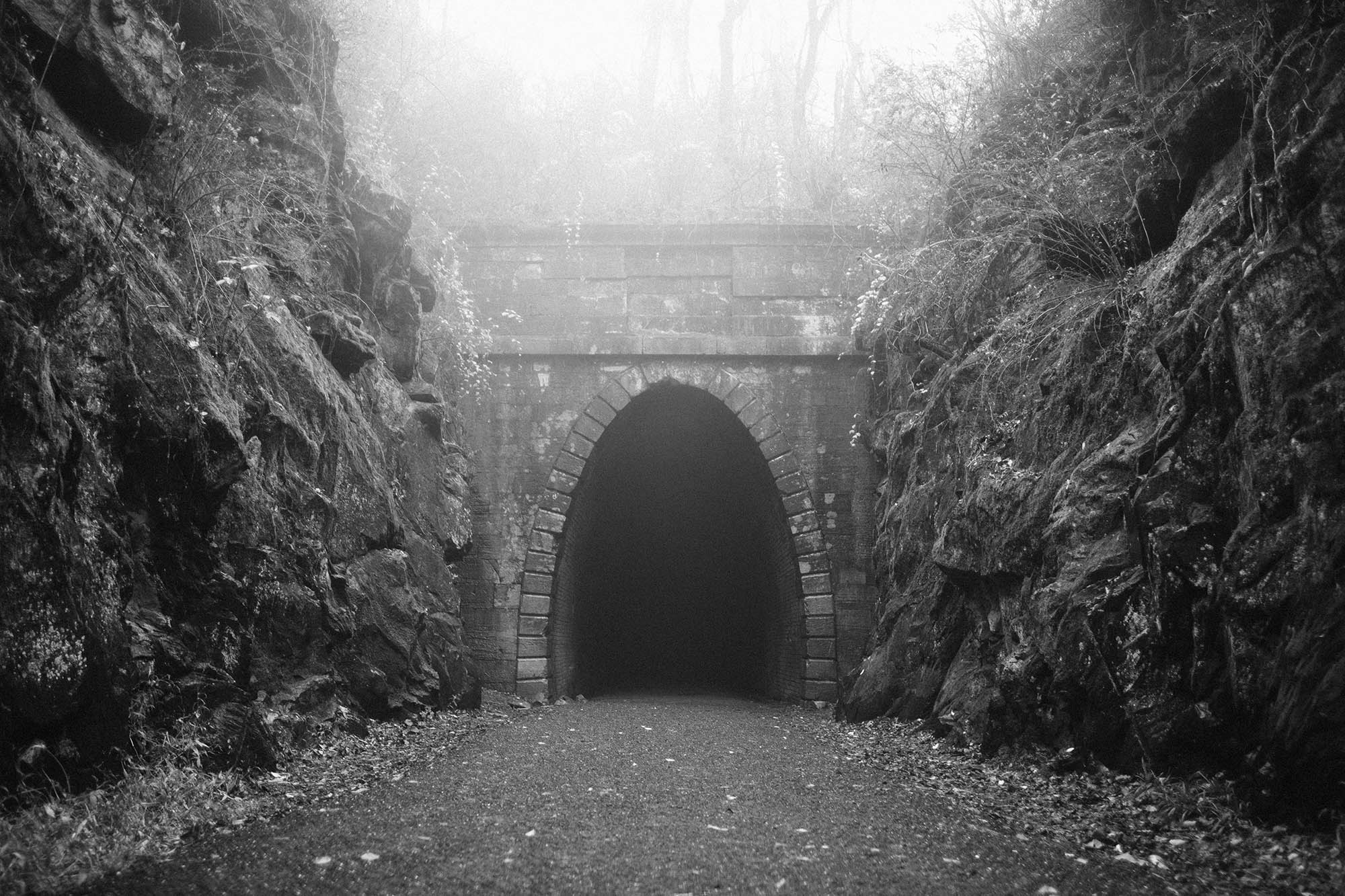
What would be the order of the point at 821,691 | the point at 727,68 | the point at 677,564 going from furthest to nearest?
the point at 727,68 < the point at 677,564 < the point at 821,691

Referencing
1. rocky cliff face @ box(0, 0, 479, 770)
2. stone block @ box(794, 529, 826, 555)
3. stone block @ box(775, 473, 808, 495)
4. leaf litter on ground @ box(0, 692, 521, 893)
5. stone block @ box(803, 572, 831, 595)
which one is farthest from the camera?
stone block @ box(775, 473, 808, 495)

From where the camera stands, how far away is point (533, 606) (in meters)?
11.6

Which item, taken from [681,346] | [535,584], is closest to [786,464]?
[681,346]

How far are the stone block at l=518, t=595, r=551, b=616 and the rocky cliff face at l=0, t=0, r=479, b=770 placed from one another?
2.97 metres

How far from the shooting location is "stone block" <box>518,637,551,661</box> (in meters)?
11.4

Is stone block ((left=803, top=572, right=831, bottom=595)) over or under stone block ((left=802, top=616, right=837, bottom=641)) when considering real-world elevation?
over

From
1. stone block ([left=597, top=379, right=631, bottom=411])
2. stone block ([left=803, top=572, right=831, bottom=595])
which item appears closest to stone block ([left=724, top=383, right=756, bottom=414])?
stone block ([left=597, top=379, right=631, bottom=411])

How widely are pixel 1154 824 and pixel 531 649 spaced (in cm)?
850

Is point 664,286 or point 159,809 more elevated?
point 664,286

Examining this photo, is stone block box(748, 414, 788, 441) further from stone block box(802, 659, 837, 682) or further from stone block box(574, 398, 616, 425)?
stone block box(802, 659, 837, 682)

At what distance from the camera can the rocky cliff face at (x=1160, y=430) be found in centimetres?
370

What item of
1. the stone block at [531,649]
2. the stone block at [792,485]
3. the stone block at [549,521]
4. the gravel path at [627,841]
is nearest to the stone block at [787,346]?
the stone block at [792,485]

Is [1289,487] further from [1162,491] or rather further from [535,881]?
[535,881]

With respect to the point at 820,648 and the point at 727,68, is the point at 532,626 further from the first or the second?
the point at 727,68
